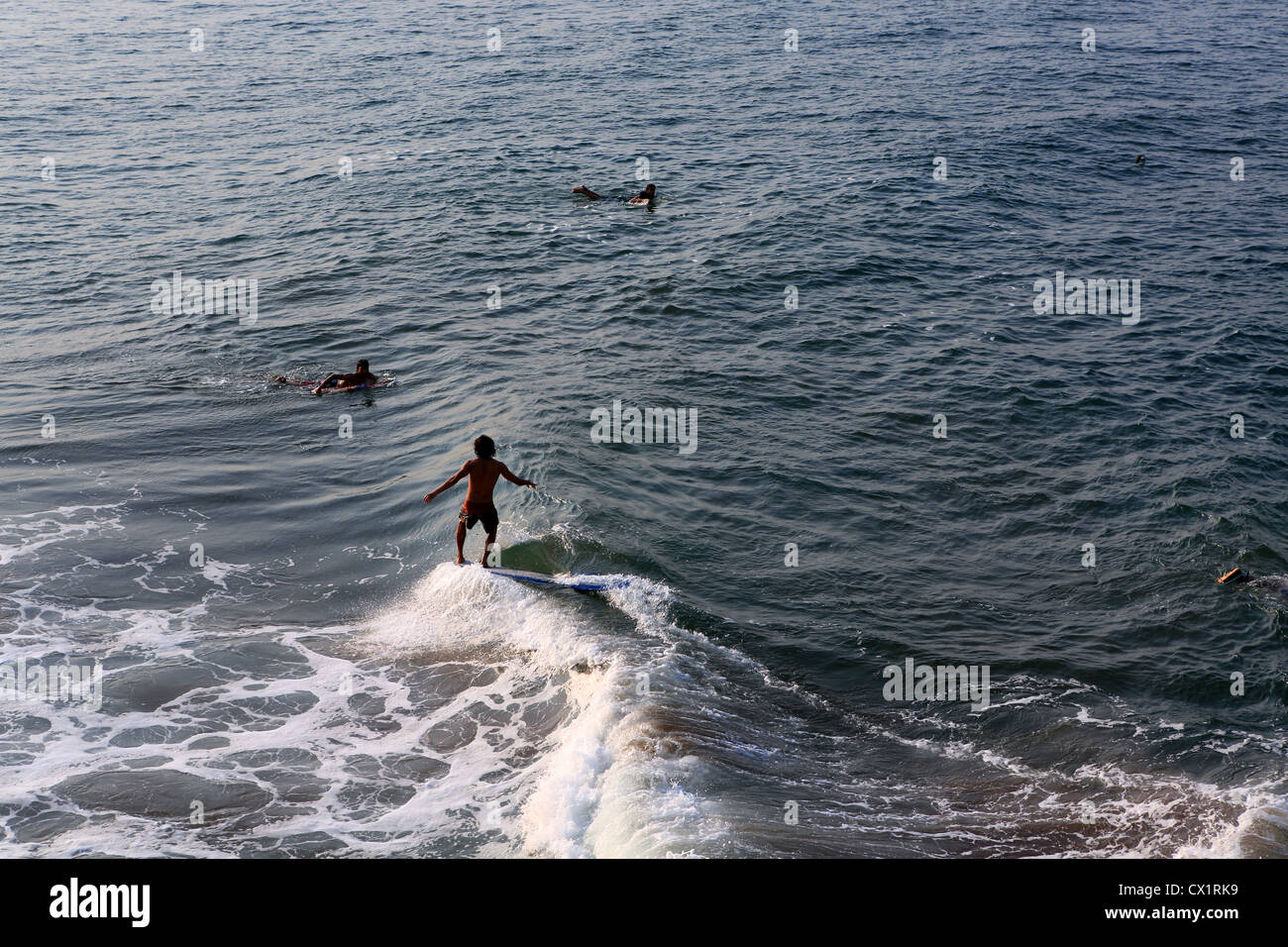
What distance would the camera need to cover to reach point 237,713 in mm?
11125

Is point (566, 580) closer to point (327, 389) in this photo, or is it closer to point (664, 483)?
point (664, 483)

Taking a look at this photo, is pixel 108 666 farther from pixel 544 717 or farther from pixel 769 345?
pixel 769 345

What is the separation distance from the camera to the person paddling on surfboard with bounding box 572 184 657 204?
26953 millimetres

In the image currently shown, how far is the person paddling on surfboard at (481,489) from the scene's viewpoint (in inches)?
524

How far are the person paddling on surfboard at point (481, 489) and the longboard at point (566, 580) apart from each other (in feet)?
1.45

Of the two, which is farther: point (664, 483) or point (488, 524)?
point (664, 483)

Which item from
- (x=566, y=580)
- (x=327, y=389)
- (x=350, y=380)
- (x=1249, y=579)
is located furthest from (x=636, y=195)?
(x=1249, y=579)

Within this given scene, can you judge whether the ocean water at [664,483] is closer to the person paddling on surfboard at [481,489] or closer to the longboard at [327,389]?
the longboard at [327,389]

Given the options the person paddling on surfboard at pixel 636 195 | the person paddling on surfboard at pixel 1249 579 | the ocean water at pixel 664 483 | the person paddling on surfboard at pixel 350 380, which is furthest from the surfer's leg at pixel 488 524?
the person paddling on surfboard at pixel 636 195

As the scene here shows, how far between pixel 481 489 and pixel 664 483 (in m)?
3.13

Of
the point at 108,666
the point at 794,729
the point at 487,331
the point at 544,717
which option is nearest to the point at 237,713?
the point at 108,666

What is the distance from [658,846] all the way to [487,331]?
45.6 feet

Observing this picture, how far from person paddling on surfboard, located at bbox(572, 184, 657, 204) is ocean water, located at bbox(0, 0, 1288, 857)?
1.50 ft

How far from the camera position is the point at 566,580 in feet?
43.8
